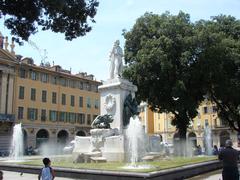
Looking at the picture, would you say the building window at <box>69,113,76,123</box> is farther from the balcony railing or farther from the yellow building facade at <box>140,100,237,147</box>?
the yellow building facade at <box>140,100,237,147</box>

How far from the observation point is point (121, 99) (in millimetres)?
19000

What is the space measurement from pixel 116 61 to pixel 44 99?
113 ft

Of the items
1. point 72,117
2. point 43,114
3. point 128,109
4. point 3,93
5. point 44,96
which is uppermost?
point 44,96

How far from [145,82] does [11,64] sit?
25.7 metres

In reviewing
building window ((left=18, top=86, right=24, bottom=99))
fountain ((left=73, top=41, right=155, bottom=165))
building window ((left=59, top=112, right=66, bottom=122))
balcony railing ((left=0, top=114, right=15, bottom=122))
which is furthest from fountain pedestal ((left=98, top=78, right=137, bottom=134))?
building window ((left=59, top=112, right=66, bottom=122))

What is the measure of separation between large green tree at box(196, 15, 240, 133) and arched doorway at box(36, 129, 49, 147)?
1114 inches

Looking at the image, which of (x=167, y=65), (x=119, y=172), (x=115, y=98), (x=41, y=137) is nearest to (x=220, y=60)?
(x=167, y=65)

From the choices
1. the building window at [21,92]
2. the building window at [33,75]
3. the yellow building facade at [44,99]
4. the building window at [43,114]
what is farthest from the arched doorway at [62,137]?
the building window at [33,75]

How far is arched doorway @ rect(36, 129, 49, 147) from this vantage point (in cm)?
5103

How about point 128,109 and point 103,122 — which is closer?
point 103,122

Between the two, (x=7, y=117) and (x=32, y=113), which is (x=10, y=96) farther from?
(x=32, y=113)

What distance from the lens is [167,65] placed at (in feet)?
88.1

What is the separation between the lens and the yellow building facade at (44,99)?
156 feet

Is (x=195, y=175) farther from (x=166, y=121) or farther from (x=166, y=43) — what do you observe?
(x=166, y=121)
